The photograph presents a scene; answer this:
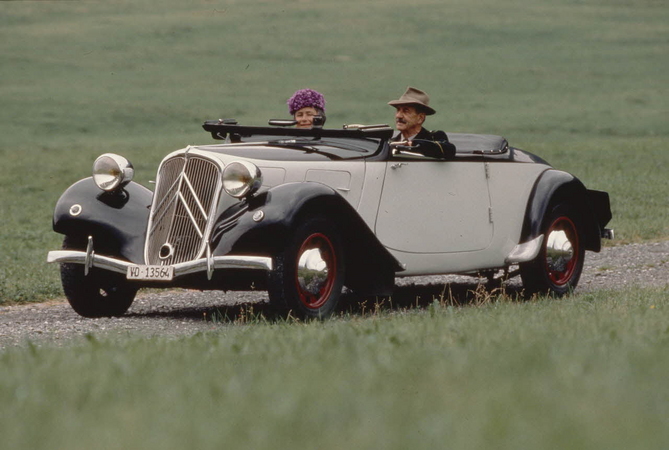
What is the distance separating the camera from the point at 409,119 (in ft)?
29.9

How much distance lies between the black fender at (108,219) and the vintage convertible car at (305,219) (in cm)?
1

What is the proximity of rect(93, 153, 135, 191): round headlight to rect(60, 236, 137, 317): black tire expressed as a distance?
460 mm

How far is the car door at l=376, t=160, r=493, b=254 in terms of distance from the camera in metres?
8.18

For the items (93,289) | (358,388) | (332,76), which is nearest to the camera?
(358,388)

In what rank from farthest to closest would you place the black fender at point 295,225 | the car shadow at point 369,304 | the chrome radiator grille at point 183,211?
the car shadow at point 369,304 → the chrome radiator grille at point 183,211 → the black fender at point 295,225

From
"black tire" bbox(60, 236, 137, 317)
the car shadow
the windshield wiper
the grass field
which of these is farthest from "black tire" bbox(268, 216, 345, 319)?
"black tire" bbox(60, 236, 137, 317)

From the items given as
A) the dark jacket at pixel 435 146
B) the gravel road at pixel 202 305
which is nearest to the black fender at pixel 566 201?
the gravel road at pixel 202 305

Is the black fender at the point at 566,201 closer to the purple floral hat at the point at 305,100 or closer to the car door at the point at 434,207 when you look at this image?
the car door at the point at 434,207

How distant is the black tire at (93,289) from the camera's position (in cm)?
805

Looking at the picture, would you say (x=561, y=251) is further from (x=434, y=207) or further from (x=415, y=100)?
(x=415, y=100)

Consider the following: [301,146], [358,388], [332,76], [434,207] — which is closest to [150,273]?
[301,146]

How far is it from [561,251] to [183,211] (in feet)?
11.2

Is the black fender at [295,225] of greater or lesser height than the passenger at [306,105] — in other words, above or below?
below

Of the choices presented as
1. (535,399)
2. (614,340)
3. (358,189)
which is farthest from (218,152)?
(535,399)
